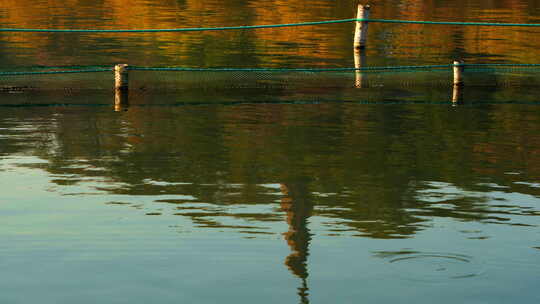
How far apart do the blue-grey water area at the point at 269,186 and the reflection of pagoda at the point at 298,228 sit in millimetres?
25

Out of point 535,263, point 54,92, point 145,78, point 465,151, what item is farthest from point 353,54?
point 535,263

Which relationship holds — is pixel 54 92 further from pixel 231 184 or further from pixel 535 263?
pixel 535 263

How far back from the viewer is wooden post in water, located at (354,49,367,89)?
2223 cm

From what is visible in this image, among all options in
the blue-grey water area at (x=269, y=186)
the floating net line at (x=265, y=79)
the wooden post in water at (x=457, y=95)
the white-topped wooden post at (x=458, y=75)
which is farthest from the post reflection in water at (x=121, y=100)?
the white-topped wooden post at (x=458, y=75)

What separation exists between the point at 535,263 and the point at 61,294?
3.65 metres

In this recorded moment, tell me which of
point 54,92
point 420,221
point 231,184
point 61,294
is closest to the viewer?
point 61,294

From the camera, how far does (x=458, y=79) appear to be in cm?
2095

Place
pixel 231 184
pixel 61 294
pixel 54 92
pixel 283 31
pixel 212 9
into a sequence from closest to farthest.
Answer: pixel 61 294 → pixel 231 184 → pixel 54 92 → pixel 283 31 → pixel 212 9

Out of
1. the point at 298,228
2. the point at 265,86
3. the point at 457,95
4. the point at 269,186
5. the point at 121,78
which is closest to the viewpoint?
the point at 298,228

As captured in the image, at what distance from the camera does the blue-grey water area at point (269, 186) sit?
8.28m

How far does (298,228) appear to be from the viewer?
32.3 feet

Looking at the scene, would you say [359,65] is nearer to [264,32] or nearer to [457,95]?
[457,95]

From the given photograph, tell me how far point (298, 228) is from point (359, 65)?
654 inches

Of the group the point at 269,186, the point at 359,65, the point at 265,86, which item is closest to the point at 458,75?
the point at 265,86
